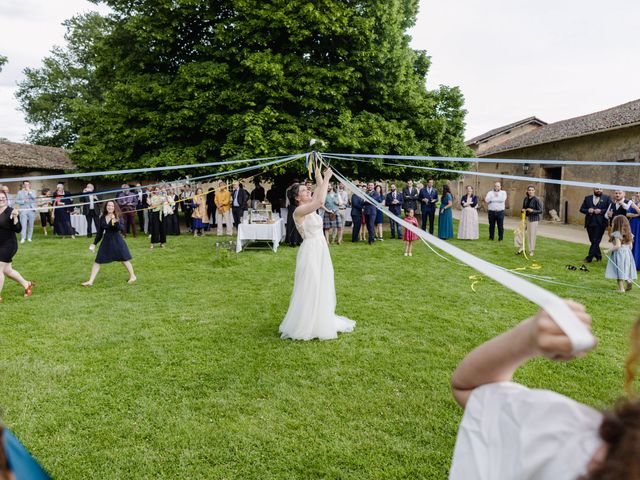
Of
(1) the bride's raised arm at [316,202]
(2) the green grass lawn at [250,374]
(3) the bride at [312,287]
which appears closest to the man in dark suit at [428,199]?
(2) the green grass lawn at [250,374]

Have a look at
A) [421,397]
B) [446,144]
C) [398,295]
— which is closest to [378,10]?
[446,144]

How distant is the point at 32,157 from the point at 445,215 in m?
27.3

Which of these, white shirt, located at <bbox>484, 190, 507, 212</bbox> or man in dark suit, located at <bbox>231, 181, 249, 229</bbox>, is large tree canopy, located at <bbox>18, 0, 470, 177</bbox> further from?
white shirt, located at <bbox>484, 190, 507, 212</bbox>

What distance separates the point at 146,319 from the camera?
6.73m

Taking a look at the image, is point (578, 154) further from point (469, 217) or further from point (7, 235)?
point (7, 235)

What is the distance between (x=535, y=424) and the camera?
1.01 meters

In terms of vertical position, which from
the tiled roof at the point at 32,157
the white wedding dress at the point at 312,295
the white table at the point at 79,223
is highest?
the tiled roof at the point at 32,157

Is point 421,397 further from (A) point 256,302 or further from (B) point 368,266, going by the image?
(B) point 368,266

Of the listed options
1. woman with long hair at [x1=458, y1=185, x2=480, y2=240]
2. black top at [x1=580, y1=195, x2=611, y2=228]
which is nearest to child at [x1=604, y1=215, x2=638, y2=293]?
black top at [x1=580, y1=195, x2=611, y2=228]

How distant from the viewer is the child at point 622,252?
8156 millimetres

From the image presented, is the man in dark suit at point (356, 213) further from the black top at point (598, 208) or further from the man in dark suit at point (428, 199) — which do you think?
the black top at point (598, 208)

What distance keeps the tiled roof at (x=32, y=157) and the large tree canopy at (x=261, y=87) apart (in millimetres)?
9034

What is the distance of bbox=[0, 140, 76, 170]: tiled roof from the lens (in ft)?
83.5

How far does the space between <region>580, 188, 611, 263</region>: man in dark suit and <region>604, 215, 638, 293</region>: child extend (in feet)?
9.61
